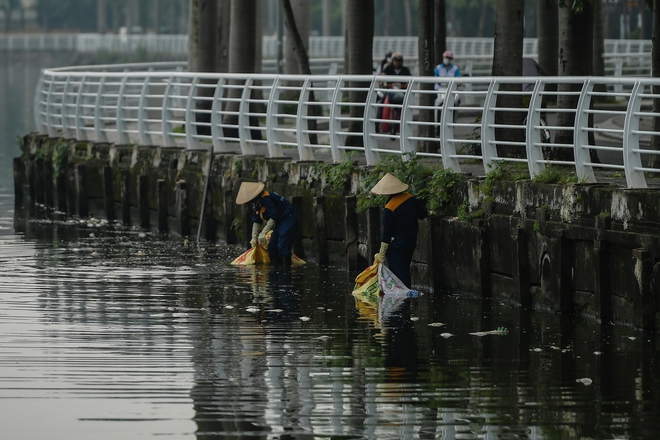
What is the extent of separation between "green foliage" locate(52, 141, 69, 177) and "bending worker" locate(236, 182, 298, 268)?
10358 millimetres

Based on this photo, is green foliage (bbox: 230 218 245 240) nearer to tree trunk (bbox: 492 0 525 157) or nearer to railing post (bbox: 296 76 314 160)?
railing post (bbox: 296 76 314 160)

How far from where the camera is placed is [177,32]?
407 ft

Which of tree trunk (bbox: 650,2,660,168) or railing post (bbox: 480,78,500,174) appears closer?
railing post (bbox: 480,78,500,174)

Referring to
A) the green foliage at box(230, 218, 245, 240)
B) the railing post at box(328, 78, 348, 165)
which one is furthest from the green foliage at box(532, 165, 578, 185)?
the green foliage at box(230, 218, 245, 240)

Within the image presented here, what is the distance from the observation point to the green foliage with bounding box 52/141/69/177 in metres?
28.8

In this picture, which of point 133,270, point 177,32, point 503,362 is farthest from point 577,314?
point 177,32

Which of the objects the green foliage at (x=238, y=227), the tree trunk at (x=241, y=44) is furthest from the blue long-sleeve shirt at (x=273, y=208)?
the tree trunk at (x=241, y=44)

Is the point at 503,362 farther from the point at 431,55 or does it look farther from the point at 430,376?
the point at 431,55

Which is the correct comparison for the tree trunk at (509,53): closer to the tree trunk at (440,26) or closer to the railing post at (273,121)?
the railing post at (273,121)

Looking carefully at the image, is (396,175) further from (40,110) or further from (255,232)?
(40,110)

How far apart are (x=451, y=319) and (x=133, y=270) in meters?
5.58

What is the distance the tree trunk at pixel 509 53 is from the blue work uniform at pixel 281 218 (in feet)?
9.64

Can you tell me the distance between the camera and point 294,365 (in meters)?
12.3

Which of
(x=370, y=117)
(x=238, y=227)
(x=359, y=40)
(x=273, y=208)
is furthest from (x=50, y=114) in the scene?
(x=370, y=117)
